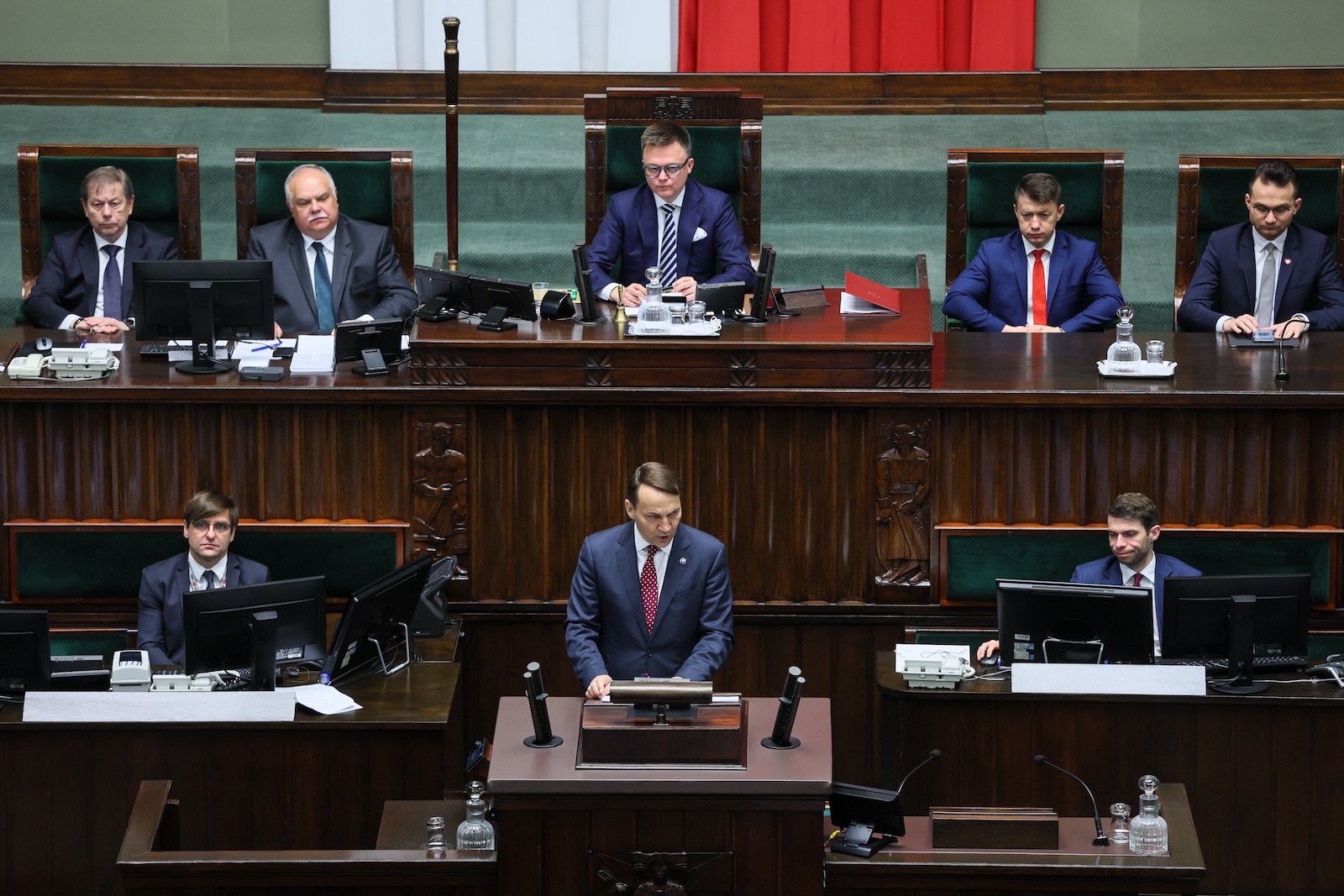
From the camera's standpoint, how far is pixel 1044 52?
859 centimetres

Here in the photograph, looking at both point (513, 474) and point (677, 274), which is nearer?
point (513, 474)

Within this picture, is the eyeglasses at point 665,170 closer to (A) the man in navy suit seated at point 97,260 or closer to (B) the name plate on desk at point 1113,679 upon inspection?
(A) the man in navy suit seated at point 97,260

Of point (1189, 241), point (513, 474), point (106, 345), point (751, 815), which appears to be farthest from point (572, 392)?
point (1189, 241)

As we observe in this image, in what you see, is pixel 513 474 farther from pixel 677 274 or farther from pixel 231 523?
pixel 677 274

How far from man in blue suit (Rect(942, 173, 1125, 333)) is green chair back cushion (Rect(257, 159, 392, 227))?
6.54 ft

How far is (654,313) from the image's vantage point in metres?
5.42

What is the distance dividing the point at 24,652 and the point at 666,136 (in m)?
2.65

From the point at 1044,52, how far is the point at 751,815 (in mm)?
5788

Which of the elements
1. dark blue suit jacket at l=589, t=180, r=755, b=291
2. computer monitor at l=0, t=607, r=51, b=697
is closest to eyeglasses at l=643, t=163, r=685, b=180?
dark blue suit jacket at l=589, t=180, r=755, b=291

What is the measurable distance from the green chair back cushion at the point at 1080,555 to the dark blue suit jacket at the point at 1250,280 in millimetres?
1130

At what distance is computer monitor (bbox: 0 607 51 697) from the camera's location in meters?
4.71

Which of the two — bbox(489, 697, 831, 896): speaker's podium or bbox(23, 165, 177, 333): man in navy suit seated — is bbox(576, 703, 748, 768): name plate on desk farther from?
bbox(23, 165, 177, 333): man in navy suit seated

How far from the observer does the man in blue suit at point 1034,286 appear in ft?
20.4

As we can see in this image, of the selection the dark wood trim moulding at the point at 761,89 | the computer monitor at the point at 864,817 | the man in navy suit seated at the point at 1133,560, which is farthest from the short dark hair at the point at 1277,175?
the computer monitor at the point at 864,817
